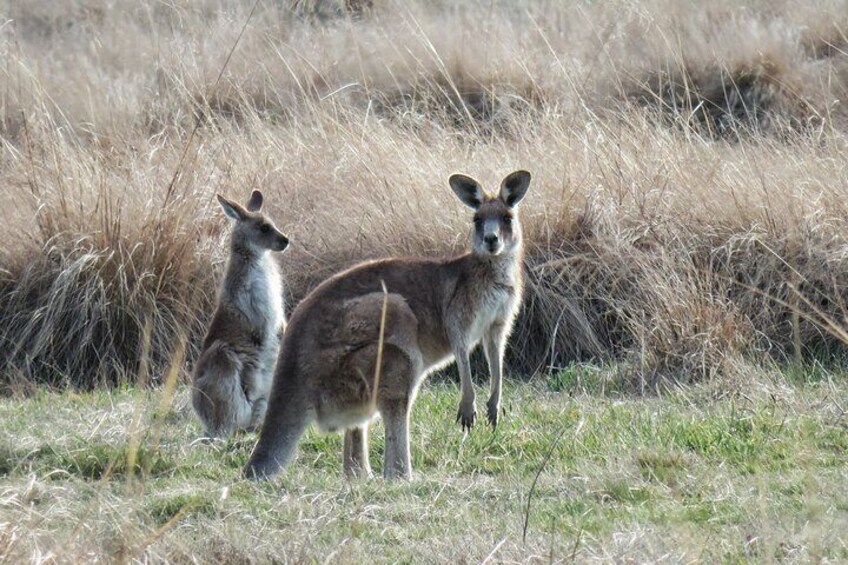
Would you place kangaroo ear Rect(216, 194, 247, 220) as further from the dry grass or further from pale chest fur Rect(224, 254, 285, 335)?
the dry grass

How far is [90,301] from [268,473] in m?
3.40

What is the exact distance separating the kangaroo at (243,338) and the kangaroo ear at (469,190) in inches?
52.8

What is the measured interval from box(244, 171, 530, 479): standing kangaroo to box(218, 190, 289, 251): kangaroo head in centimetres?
164

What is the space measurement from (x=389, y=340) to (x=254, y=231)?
235cm

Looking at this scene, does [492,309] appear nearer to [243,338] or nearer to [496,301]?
[496,301]

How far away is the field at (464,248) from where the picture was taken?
511 centimetres

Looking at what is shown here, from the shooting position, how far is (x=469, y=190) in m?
7.05

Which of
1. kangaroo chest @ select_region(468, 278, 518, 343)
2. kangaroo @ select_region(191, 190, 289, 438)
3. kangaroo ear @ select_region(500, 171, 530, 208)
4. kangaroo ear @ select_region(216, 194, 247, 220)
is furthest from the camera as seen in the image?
kangaroo ear @ select_region(216, 194, 247, 220)

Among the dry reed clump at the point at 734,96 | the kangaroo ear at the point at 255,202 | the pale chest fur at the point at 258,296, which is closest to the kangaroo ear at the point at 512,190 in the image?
the pale chest fur at the point at 258,296

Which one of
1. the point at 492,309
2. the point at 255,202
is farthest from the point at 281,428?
the point at 255,202

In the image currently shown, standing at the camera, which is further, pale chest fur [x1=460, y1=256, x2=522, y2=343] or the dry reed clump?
the dry reed clump

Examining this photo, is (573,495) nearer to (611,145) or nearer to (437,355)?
(437,355)

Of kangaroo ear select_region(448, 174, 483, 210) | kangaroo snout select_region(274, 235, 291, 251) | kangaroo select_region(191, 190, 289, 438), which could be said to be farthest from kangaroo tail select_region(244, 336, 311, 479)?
kangaroo snout select_region(274, 235, 291, 251)

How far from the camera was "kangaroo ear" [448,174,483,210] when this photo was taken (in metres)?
6.97
